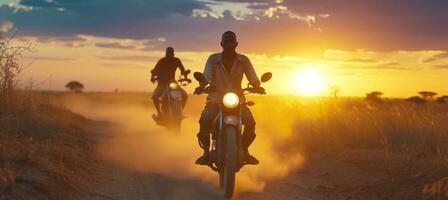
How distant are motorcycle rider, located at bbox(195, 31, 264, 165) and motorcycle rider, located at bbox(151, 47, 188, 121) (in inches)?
305

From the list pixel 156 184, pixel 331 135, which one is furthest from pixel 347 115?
pixel 156 184

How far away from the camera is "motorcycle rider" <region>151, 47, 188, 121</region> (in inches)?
705

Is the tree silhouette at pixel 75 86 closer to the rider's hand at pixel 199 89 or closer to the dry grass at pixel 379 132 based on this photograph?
the dry grass at pixel 379 132

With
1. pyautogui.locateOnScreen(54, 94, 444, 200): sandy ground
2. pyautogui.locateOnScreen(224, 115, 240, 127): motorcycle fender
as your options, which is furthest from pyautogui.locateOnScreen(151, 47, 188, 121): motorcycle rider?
pyautogui.locateOnScreen(224, 115, 240, 127): motorcycle fender

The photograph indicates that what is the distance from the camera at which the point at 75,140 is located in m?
14.7

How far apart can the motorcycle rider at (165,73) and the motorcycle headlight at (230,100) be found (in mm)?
8479

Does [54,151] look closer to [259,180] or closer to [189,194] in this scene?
[189,194]

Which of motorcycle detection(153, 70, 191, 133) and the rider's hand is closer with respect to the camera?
the rider's hand

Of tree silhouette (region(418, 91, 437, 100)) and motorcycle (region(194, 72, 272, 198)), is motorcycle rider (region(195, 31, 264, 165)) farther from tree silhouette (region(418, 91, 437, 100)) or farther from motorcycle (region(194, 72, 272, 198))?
tree silhouette (region(418, 91, 437, 100))

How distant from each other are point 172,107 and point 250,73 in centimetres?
734

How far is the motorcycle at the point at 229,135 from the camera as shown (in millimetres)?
9438

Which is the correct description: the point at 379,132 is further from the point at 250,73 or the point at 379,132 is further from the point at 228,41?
A: the point at 228,41

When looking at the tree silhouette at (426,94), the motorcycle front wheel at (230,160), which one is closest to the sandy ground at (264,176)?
the motorcycle front wheel at (230,160)

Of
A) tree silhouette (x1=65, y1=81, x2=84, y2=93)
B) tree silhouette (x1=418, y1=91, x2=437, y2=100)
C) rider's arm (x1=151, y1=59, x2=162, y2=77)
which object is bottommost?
rider's arm (x1=151, y1=59, x2=162, y2=77)
